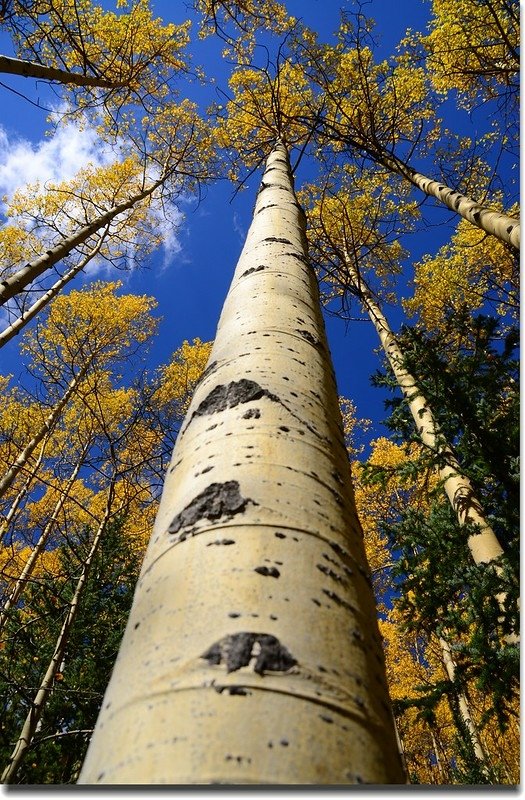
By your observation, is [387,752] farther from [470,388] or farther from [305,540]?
[470,388]

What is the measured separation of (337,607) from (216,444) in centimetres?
36

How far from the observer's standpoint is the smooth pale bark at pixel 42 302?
6.22m

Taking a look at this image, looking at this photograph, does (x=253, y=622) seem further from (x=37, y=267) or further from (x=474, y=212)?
(x=37, y=267)

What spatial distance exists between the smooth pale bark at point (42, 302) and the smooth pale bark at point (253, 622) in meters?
5.02

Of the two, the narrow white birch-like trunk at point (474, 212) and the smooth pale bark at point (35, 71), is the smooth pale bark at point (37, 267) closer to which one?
the smooth pale bark at point (35, 71)

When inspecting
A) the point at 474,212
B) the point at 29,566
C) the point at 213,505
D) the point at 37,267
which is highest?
the point at 474,212

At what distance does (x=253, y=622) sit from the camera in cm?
52

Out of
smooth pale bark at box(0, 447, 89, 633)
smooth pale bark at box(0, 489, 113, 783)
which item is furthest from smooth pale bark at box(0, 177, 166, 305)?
smooth pale bark at box(0, 489, 113, 783)

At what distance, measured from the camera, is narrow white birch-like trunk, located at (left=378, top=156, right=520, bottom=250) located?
3822 millimetres

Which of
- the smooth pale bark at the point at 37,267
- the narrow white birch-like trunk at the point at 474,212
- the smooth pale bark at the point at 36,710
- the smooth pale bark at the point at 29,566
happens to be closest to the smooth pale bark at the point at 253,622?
the smooth pale bark at the point at 36,710

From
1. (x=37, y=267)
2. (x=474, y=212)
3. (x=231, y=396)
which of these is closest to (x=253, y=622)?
(x=231, y=396)

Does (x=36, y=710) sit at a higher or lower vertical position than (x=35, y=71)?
lower

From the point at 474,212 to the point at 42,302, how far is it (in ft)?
21.2

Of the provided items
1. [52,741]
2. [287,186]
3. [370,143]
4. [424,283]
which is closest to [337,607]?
[287,186]
